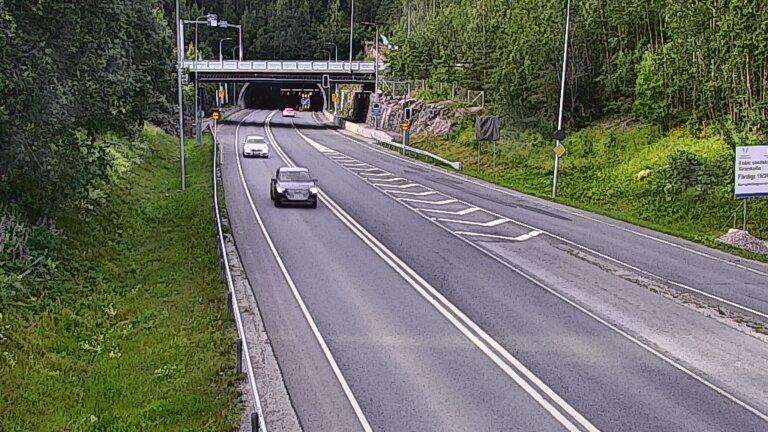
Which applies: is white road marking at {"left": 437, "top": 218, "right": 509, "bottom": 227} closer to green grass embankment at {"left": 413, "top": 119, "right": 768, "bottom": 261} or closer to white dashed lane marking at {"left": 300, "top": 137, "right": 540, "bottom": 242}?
white dashed lane marking at {"left": 300, "top": 137, "right": 540, "bottom": 242}

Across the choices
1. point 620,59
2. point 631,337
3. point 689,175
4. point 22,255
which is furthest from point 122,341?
point 620,59

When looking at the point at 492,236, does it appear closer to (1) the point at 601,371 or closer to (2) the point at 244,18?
(1) the point at 601,371

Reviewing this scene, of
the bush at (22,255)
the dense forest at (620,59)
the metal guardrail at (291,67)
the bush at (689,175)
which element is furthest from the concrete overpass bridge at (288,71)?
the bush at (22,255)

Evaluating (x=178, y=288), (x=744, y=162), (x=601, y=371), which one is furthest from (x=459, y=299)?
(x=744, y=162)

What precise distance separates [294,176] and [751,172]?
16.2 metres

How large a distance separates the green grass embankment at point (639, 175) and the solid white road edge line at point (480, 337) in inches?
427

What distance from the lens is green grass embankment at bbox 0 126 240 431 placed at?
36.2 ft

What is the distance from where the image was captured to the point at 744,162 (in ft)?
85.1

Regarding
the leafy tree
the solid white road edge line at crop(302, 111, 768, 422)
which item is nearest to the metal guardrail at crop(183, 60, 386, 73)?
the leafy tree

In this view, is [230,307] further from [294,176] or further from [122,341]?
[294,176]

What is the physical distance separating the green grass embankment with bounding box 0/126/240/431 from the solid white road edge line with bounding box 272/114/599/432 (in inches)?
172

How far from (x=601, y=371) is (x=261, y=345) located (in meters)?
5.81

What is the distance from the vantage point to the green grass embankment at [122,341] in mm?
11023

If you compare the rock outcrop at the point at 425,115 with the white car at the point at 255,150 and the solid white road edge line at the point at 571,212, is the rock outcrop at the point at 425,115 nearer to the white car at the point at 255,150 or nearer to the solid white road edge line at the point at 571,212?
the solid white road edge line at the point at 571,212
